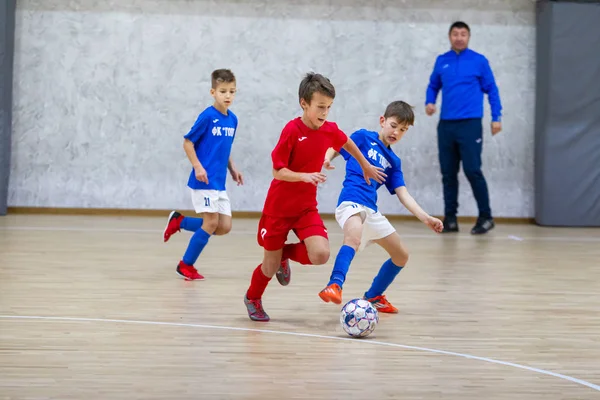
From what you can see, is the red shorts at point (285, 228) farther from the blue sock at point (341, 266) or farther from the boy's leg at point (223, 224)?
the boy's leg at point (223, 224)

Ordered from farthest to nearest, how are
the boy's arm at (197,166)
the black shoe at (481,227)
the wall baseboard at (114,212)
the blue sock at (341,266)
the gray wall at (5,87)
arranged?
the wall baseboard at (114,212) < the gray wall at (5,87) < the black shoe at (481,227) < the boy's arm at (197,166) < the blue sock at (341,266)

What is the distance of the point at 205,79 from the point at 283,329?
6.42 metres

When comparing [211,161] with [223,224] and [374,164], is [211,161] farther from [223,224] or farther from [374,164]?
[374,164]

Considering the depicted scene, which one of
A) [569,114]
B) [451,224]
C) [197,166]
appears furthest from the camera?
[569,114]

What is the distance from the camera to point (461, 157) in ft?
32.9

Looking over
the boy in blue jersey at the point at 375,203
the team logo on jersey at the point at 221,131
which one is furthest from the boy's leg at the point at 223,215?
the boy in blue jersey at the point at 375,203

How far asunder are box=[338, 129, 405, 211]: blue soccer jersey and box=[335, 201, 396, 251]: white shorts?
0.04m

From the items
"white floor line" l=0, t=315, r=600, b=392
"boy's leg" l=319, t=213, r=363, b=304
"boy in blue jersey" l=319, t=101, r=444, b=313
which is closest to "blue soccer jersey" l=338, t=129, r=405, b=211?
"boy in blue jersey" l=319, t=101, r=444, b=313

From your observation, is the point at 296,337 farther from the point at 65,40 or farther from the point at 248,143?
the point at 65,40

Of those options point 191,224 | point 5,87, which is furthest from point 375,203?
point 5,87

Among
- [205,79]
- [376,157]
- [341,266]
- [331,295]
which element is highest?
[205,79]

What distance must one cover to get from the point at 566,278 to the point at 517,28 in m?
4.85

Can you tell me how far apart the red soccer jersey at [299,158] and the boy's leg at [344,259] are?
335 millimetres

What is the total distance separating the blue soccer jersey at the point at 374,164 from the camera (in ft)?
17.7
